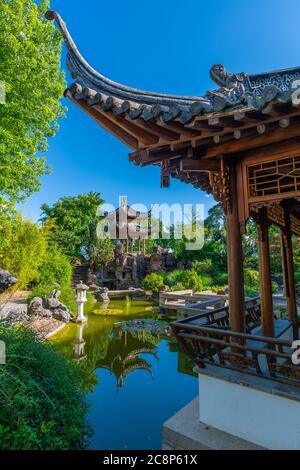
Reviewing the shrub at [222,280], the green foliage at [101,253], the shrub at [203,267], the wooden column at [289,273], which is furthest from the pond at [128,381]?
the green foliage at [101,253]

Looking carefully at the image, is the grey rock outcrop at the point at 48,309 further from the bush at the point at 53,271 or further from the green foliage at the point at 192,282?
the green foliage at the point at 192,282

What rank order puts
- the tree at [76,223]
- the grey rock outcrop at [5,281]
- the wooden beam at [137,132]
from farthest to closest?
the tree at [76,223], the grey rock outcrop at [5,281], the wooden beam at [137,132]

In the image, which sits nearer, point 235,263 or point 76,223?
point 235,263

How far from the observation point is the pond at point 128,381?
3467 mm

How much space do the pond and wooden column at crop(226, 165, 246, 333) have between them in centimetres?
197

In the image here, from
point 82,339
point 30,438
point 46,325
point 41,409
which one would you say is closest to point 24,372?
point 41,409

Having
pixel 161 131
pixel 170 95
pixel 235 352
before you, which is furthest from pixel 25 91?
pixel 235 352

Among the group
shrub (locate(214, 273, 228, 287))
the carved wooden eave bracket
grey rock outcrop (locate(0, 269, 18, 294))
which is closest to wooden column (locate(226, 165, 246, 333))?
the carved wooden eave bracket

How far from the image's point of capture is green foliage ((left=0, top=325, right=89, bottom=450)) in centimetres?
244

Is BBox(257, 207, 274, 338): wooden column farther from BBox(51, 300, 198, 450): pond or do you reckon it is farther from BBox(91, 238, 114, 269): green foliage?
BBox(91, 238, 114, 269): green foliage

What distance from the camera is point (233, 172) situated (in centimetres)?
280

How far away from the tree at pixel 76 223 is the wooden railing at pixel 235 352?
58.8 feet

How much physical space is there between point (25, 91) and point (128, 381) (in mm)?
7870

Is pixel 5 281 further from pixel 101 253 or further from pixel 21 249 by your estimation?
pixel 101 253
